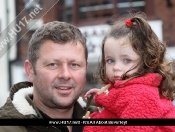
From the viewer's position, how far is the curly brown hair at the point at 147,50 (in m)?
0.78

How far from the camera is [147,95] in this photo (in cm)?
70

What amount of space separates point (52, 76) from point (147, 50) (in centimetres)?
19

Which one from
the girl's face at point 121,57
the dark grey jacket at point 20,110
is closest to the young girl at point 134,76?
the girl's face at point 121,57

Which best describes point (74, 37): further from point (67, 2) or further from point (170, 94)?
point (67, 2)

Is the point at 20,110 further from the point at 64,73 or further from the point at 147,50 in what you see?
A: the point at 147,50

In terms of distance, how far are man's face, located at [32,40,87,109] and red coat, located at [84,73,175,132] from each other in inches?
2.6

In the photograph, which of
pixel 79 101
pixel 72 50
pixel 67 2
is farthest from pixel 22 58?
pixel 72 50

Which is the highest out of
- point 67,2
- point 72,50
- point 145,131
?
point 67,2

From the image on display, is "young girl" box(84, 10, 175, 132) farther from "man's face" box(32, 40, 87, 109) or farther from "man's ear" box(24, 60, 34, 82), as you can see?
"man's ear" box(24, 60, 34, 82)

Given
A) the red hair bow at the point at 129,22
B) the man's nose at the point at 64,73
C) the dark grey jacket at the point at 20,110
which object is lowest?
the dark grey jacket at the point at 20,110

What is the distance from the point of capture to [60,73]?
2.56ft

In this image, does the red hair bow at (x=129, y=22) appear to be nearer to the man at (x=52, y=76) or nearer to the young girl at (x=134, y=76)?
the young girl at (x=134, y=76)

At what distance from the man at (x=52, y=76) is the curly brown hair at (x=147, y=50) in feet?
0.25

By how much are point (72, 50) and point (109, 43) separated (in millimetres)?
78
